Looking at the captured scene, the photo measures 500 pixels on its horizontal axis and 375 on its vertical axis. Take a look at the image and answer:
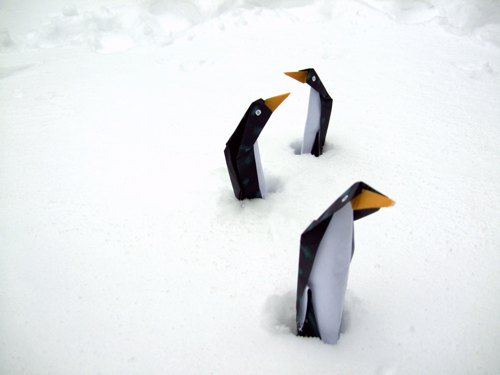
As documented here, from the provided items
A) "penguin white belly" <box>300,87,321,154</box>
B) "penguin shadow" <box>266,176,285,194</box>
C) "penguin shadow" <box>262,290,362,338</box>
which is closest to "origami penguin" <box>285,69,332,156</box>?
"penguin white belly" <box>300,87,321,154</box>

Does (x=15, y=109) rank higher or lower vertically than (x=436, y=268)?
lower

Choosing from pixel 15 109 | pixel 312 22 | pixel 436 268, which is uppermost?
pixel 312 22

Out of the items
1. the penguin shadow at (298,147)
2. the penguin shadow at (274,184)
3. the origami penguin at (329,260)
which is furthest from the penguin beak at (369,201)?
the penguin shadow at (298,147)

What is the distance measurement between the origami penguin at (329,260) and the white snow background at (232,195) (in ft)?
0.17

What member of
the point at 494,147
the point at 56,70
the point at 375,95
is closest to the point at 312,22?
the point at 375,95

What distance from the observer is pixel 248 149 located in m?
0.82

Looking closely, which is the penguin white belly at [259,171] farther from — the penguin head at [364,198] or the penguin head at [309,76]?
the penguin head at [364,198]

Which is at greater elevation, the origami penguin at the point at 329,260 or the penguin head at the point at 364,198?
the penguin head at the point at 364,198

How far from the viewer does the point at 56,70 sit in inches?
60.2

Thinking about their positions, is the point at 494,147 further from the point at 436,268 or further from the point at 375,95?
the point at 436,268

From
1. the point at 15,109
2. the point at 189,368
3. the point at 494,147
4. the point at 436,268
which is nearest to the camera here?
the point at 189,368

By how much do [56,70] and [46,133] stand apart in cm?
46

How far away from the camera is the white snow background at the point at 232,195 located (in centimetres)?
66

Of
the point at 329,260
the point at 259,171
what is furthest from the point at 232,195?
the point at 329,260
